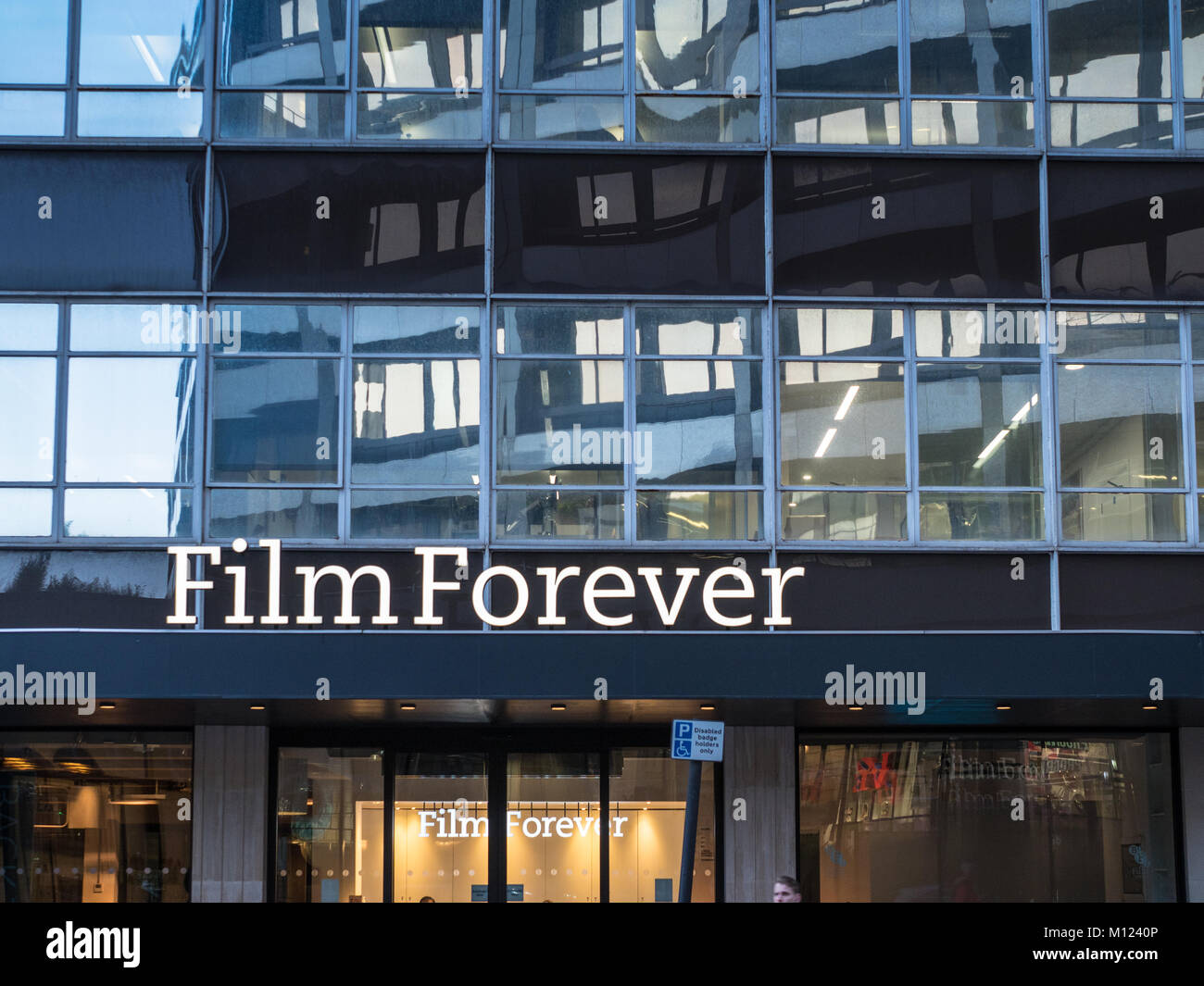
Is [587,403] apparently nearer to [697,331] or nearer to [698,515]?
[697,331]

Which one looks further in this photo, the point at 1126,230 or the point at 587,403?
the point at 1126,230

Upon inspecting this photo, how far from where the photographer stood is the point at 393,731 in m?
14.0

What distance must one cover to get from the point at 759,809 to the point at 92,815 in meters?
6.45

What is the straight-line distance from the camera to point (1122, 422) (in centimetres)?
1328

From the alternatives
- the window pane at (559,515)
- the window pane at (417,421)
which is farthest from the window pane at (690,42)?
the window pane at (559,515)

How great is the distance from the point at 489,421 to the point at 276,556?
225cm

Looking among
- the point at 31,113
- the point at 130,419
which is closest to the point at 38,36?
the point at 31,113

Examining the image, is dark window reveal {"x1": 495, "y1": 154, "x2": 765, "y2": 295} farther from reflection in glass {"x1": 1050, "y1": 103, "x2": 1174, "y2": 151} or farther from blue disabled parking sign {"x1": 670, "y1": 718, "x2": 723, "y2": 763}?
blue disabled parking sign {"x1": 670, "y1": 718, "x2": 723, "y2": 763}

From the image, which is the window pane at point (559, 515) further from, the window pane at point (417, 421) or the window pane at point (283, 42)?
the window pane at point (283, 42)

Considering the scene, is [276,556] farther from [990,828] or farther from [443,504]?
[990,828]

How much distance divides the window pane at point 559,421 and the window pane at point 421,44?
2892 mm

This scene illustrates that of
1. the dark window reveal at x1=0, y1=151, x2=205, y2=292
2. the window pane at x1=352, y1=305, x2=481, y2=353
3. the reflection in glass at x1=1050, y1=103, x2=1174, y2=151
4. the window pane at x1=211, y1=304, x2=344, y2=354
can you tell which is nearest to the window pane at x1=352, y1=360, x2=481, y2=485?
the window pane at x1=352, y1=305, x2=481, y2=353

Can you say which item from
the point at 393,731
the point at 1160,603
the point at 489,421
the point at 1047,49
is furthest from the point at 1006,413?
the point at 393,731

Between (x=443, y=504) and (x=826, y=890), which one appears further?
(x=826, y=890)
